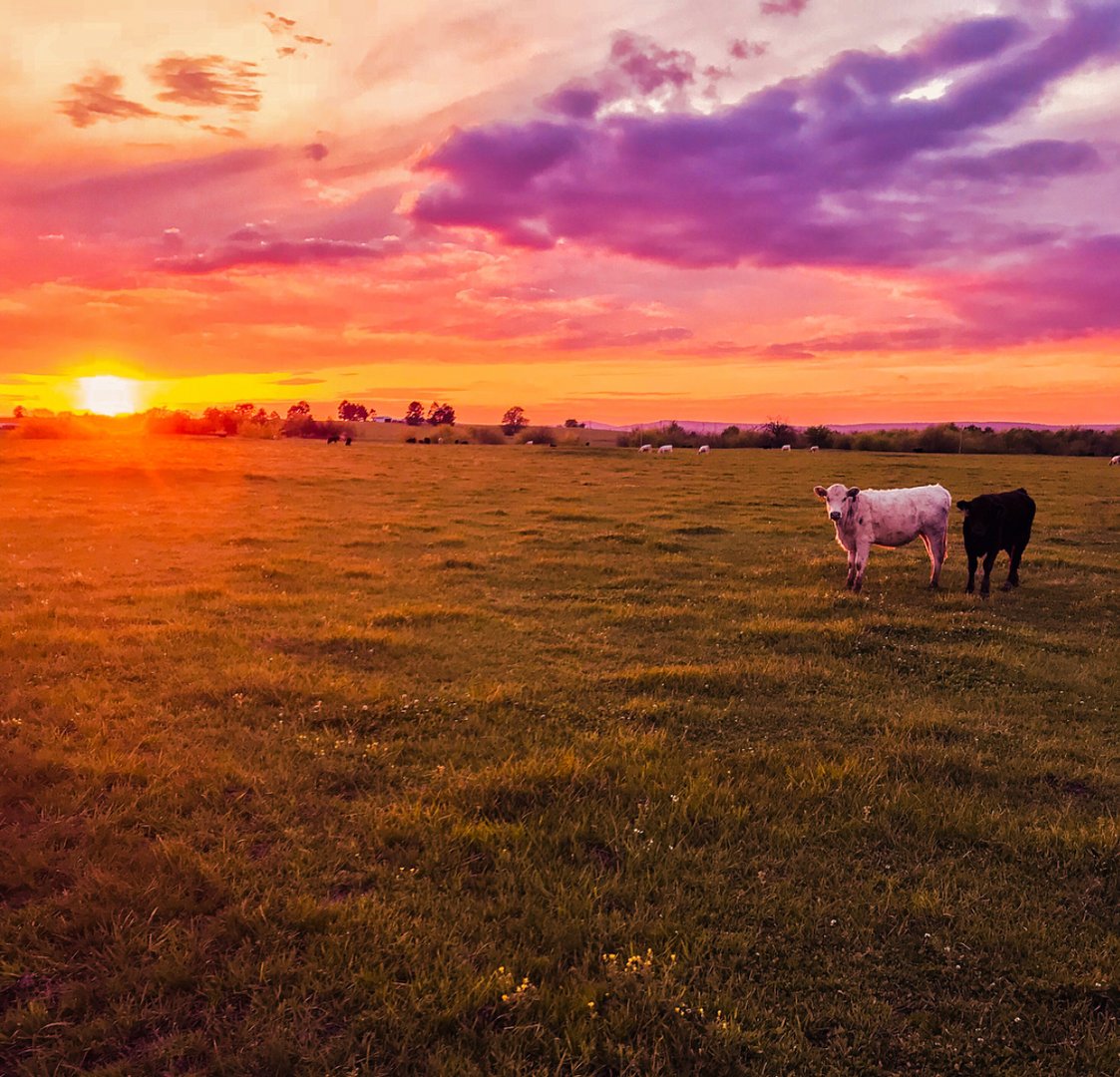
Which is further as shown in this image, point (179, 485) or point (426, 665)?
point (179, 485)

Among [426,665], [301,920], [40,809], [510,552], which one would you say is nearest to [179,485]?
[510,552]

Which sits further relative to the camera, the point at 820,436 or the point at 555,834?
the point at 820,436

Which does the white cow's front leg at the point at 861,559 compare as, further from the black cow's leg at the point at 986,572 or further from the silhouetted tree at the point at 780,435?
the silhouetted tree at the point at 780,435

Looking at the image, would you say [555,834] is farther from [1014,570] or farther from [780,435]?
[780,435]

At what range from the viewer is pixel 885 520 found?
16.2 meters

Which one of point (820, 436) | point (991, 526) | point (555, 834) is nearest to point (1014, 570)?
point (991, 526)

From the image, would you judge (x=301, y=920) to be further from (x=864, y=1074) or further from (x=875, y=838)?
(x=875, y=838)

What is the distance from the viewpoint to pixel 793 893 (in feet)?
18.6

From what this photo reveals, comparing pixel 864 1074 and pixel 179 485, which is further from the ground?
pixel 179 485

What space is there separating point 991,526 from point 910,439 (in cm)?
8332

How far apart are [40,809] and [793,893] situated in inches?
265

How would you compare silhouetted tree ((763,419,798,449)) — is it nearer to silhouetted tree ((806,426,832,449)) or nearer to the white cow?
silhouetted tree ((806,426,832,449))

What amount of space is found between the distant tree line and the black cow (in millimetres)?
76745

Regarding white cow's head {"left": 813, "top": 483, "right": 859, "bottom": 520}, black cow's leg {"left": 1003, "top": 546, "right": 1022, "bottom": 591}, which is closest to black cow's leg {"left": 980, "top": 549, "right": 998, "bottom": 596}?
black cow's leg {"left": 1003, "top": 546, "right": 1022, "bottom": 591}
